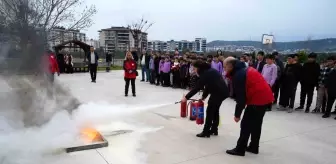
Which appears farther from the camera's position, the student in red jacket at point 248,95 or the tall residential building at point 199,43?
the tall residential building at point 199,43

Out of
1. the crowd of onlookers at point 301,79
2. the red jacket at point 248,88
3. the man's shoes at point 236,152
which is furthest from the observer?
the crowd of onlookers at point 301,79

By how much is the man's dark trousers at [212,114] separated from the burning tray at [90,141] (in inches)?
84.7

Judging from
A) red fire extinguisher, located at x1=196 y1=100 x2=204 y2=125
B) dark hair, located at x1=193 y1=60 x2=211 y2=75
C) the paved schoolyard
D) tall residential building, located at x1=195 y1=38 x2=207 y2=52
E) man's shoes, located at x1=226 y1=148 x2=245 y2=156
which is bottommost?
the paved schoolyard

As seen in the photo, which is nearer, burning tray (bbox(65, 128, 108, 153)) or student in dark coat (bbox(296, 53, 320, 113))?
burning tray (bbox(65, 128, 108, 153))

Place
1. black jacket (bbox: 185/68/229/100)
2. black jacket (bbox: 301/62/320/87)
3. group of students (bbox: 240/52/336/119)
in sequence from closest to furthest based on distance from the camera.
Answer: black jacket (bbox: 185/68/229/100) < group of students (bbox: 240/52/336/119) < black jacket (bbox: 301/62/320/87)

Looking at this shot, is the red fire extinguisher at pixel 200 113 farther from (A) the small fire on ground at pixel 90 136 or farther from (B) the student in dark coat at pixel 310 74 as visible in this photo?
(B) the student in dark coat at pixel 310 74

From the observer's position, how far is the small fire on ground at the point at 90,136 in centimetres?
531

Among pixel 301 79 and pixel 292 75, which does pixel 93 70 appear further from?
pixel 301 79

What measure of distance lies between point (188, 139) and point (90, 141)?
203 cm

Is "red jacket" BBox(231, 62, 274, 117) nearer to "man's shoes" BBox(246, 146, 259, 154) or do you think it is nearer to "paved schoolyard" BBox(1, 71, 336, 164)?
"man's shoes" BBox(246, 146, 259, 154)

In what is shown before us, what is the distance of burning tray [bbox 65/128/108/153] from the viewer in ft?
16.2

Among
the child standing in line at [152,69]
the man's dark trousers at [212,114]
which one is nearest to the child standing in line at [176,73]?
the child standing in line at [152,69]

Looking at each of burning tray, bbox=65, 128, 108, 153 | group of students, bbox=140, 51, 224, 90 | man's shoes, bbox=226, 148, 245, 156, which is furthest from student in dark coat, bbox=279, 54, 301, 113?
burning tray, bbox=65, 128, 108, 153

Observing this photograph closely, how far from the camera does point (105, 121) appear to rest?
685cm
